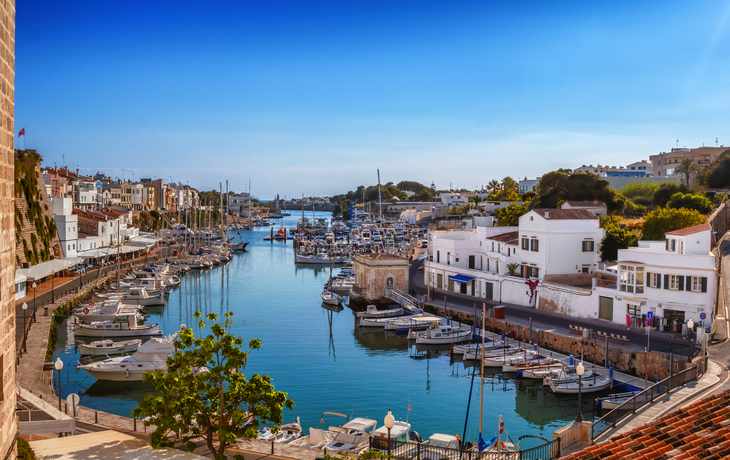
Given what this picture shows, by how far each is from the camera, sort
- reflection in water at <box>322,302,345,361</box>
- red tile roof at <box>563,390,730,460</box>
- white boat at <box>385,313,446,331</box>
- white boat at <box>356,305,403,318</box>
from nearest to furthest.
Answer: red tile roof at <box>563,390,730,460</box>
reflection in water at <box>322,302,345,361</box>
white boat at <box>385,313,446,331</box>
white boat at <box>356,305,403,318</box>

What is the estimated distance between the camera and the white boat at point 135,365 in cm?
2823

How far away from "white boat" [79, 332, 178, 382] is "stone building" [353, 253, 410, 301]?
22.4m

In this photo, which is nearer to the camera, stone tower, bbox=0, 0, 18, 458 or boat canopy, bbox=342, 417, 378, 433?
stone tower, bbox=0, 0, 18, 458

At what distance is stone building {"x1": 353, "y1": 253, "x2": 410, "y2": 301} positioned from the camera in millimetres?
48844

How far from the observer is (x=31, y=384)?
23391mm

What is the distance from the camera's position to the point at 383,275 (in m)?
49.0

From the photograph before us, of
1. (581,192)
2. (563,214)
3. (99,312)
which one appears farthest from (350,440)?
(581,192)

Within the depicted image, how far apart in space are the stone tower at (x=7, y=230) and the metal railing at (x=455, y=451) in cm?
943

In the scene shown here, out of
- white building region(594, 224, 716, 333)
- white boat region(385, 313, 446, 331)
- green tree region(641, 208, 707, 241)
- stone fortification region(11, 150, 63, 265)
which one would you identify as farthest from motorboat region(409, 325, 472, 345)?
stone fortification region(11, 150, 63, 265)

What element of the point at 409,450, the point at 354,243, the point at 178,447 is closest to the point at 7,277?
the point at 178,447

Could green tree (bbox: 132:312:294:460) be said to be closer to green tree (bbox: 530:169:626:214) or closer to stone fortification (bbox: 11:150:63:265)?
stone fortification (bbox: 11:150:63:265)

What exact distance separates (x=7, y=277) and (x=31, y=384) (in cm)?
1756

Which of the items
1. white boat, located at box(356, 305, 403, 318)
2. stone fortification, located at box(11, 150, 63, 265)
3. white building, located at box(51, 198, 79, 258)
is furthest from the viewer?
white building, located at box(51, 198, 79, 258)

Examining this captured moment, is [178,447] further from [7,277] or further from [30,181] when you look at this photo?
[30,181]
